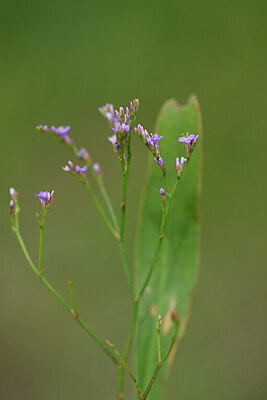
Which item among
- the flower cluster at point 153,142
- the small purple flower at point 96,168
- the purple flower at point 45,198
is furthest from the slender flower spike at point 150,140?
the purple flower at point 45,198

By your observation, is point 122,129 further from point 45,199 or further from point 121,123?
point 45,199

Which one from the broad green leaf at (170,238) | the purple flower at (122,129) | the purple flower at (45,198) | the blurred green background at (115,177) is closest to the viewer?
the purple flower at (122,129)

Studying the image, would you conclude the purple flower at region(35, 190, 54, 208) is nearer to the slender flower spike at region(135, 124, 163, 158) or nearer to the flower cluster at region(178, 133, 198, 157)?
the slender flower spike at region(135, 124, 163, 158)

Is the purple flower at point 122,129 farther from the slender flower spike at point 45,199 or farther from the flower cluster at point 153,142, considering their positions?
the slender flower spike at point 45,199

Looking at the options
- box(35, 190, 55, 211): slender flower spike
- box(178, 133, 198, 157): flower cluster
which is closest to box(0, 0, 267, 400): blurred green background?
box(35, 190, 55, 211): slender flower spike

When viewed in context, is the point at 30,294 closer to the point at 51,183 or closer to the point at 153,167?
the point at 51,183

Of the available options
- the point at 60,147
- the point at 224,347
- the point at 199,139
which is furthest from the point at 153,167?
the point at 60,147

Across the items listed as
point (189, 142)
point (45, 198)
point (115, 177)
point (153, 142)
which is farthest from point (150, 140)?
point (115, 177)
